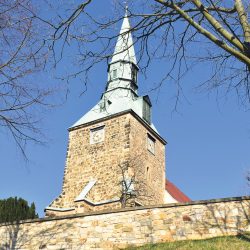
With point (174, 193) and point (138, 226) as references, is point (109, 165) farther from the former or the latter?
point (138, 226)

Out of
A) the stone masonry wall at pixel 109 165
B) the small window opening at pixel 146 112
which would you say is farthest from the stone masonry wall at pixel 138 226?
the small window opening at pixel 146 112

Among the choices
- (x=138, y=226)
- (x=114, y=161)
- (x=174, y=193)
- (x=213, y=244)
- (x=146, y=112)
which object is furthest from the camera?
(x=174, y=193)

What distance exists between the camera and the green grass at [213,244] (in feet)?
24.5

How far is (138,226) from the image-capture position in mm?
9258

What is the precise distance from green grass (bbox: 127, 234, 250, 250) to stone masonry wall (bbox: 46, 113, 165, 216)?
→ 11038mm

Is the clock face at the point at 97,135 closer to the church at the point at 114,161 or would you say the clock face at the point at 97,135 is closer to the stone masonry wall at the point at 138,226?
the church at the point at 114,161

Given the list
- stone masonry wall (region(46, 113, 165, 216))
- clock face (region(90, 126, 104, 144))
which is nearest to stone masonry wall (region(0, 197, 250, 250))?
stone masonry wall (region(46, 113, 165, 216))

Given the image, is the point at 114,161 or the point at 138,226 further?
the point at 114,161

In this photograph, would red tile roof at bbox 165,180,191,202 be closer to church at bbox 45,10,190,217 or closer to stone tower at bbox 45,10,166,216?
church at bbox 45,10,190,217

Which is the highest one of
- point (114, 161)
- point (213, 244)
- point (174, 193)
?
point (114, 161)

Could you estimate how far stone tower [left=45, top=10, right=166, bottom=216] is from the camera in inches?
792

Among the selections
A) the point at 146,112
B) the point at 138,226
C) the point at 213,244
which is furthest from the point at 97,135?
the point at 213,244

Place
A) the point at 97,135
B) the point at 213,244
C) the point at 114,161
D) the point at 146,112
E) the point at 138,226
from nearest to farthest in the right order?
the point at 213,244 < the point at 138,226 < the point at 114,161 < the point at 97,135 < the point at 146,112

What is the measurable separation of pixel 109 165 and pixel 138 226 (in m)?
12.1
